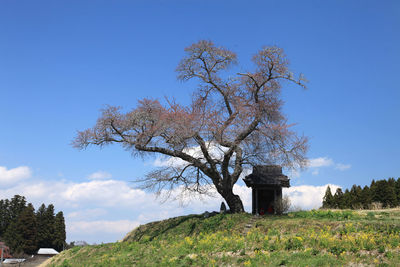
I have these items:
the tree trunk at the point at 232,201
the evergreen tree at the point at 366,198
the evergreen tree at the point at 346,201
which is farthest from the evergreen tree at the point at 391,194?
the tree trunk at the point at 232,201

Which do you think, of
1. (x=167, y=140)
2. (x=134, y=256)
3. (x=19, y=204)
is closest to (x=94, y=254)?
(x=134, y=256)

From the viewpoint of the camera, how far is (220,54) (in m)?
26.2

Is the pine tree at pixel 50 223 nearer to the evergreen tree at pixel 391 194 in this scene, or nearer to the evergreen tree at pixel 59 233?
the evergreen tree at pixel 59 233

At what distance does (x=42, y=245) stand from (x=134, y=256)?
36706 mm

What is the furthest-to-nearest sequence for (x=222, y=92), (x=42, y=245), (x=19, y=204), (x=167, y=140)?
1. (x=19, y=204)
2. (x=42, y=245)
3. (x=222, y=92)
4. (x=167, y=140)

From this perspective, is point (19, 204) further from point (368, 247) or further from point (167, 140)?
point (368, 247)

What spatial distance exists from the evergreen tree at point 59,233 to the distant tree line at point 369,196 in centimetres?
3609

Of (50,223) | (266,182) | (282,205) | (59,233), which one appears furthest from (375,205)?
(50,223)

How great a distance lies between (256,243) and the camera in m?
17.3

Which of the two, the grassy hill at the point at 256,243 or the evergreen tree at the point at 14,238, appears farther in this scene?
the evergreen tree at the point at 14,238

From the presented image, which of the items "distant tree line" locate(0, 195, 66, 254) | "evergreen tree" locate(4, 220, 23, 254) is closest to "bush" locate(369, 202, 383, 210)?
"distant tree line" locate(0, 195, 66, 254)

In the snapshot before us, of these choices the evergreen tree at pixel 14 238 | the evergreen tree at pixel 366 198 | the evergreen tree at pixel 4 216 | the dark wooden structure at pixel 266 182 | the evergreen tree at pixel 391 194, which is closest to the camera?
the dark wooden structure at pixel 266 182

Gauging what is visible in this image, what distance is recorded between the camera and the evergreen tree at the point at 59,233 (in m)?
52.7

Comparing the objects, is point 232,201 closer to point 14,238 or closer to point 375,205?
point 375,205
